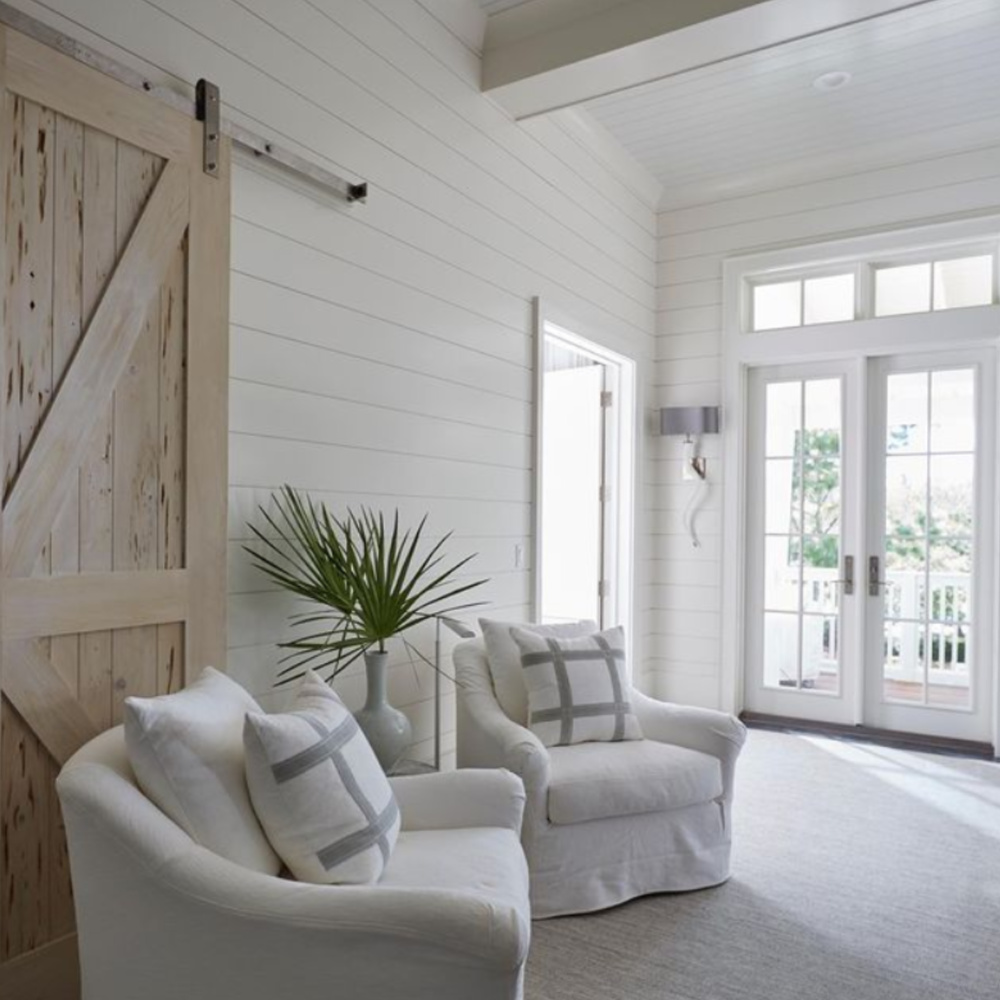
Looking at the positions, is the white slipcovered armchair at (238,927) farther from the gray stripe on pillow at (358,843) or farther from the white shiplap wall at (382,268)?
the white shiplap wall at (382,268)

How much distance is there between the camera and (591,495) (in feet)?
16.7

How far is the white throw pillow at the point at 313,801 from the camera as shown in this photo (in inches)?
64.1

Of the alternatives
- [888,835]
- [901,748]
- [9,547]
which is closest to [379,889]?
[9,547]

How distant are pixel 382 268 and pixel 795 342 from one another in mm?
2882

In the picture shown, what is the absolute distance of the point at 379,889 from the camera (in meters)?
1.46

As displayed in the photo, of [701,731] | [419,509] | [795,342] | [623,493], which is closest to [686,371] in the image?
[795,342]

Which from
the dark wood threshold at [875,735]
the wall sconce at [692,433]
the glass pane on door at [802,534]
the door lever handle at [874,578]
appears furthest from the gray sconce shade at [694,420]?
the dark wood threshold at [875,735]

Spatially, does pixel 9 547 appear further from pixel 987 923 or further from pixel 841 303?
pixel 841 303

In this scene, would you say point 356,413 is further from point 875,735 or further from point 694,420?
point 875,735

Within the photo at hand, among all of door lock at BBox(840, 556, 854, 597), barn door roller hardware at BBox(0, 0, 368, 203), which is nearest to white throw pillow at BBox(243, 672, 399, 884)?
barn door roller hardware at BBox(0, 0, 368, 203)

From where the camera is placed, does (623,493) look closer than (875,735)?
No

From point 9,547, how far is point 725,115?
154 inches

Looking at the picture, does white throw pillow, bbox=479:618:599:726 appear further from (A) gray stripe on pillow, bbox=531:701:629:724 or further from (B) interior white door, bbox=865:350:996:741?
(B) interior white door, bbox=865:350:996:741

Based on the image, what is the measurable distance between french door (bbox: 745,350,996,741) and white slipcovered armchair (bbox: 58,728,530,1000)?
3.87m
